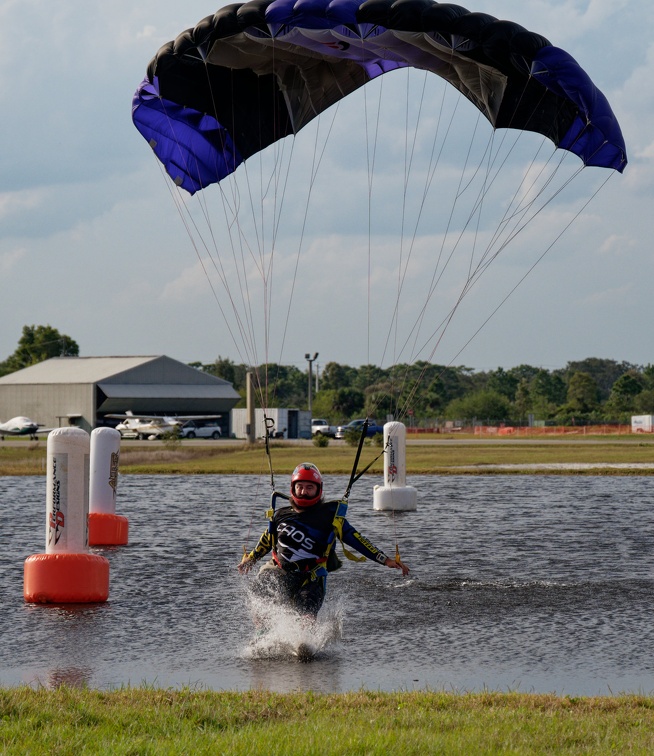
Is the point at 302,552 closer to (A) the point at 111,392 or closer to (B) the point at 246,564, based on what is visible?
(B) the point at 246,564

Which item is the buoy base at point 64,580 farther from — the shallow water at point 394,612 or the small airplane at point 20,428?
the small airplane at point 20,428

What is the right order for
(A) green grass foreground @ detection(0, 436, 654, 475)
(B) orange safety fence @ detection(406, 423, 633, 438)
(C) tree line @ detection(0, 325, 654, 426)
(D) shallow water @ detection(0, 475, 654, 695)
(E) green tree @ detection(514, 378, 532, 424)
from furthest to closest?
(E) green tree @ detection(514, 378, 532, 424) < (C) tree line @ detection(0, 325, 654, 426) < (B) orange safety fence @ detection(406, 423, 633, 438) < (A) green grass foreground @ detection(0, 436, 654, 475) < (D) shallow water @ detection(0, 475, 654, 695)

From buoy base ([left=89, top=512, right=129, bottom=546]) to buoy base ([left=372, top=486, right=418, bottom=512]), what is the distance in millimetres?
6737

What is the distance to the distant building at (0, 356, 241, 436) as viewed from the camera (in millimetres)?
90000

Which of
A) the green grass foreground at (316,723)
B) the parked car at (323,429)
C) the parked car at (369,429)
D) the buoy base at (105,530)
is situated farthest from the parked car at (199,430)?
the green grass foreground at (316,723)

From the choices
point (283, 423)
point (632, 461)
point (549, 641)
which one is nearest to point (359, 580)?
point (549, 641)

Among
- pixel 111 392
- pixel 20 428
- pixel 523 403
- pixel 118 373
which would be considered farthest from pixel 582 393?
pixel 20 428

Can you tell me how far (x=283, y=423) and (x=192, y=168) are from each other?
72959 millimetres

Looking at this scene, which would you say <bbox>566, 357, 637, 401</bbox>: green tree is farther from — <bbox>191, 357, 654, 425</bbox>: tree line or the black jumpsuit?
the black jumpsuit

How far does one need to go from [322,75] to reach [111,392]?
250ft

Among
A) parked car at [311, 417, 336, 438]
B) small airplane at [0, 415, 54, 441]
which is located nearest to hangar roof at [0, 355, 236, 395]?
parked car at [311, 417, 336, 438]

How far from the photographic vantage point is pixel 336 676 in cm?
826

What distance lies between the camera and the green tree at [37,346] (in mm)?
124688

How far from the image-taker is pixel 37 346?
125 m
